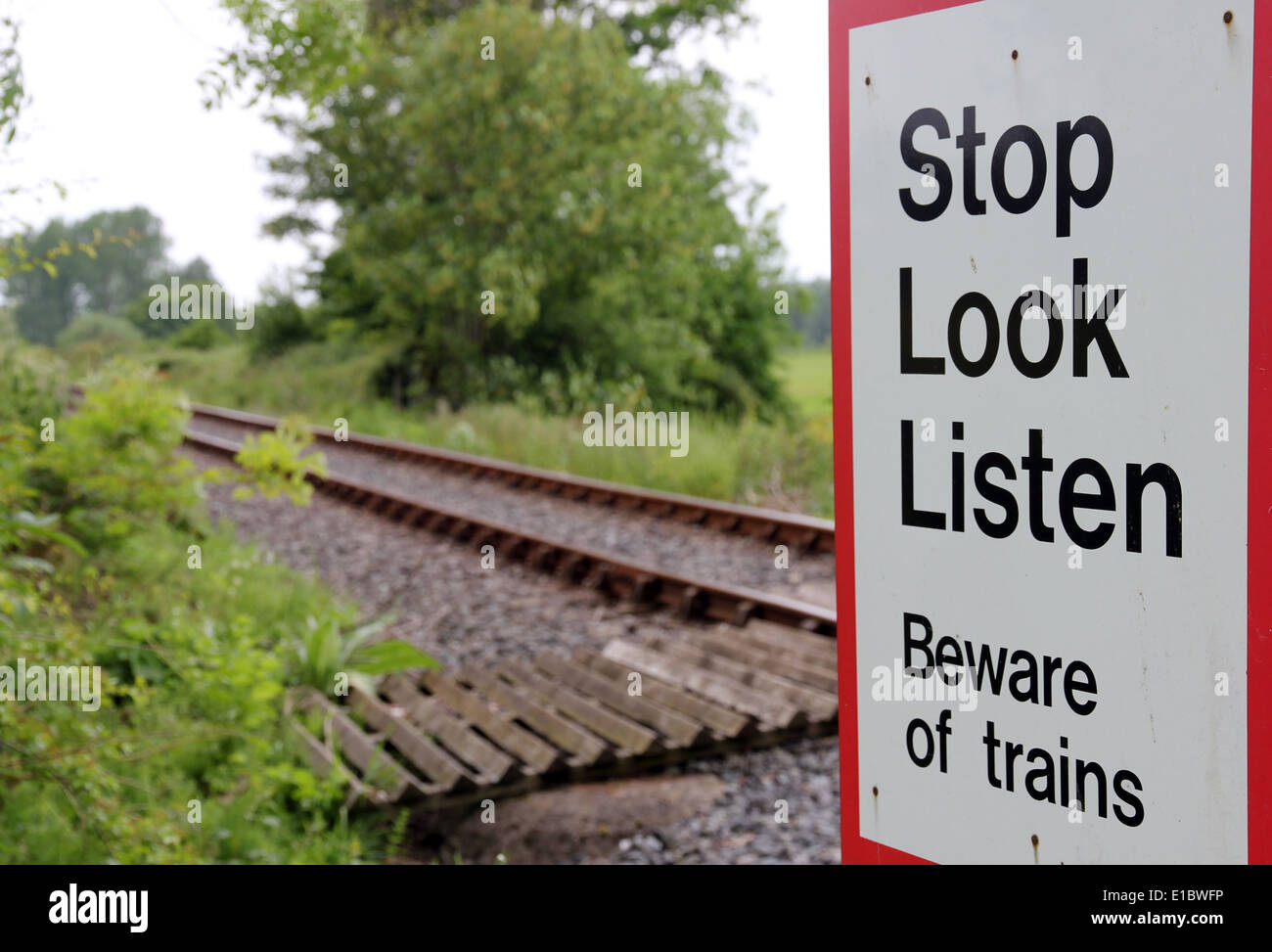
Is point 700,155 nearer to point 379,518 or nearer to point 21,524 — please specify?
point 379,518

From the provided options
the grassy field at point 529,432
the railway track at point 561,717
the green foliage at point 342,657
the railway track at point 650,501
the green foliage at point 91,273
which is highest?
the green foliage at point 91,273

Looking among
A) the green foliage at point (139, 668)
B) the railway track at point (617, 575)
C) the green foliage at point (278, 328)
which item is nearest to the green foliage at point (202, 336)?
the green foliage at point (278, 328)

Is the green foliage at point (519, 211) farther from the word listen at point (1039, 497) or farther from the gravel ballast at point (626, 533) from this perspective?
the word listen at point (1039, 497)

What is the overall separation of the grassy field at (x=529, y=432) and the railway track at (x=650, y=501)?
49 cm

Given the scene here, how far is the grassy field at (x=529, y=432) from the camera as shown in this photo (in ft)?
35.1

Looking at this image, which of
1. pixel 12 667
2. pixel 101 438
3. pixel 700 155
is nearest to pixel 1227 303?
pixel 12 667

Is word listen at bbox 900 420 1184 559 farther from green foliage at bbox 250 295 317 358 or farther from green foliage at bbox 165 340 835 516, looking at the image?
green foliage at bbox 250 295 317 358

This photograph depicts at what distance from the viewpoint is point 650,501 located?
9.69 m

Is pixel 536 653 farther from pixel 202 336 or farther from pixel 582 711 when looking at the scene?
pixel 202 336

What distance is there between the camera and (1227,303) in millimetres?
1207

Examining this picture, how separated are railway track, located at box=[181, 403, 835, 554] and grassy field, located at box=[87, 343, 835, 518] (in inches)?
19.4

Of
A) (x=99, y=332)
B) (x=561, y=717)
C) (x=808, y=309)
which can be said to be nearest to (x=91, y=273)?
(x=99, y=332)

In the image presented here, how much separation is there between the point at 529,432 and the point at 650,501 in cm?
460

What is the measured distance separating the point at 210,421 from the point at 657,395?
8.52 metres
